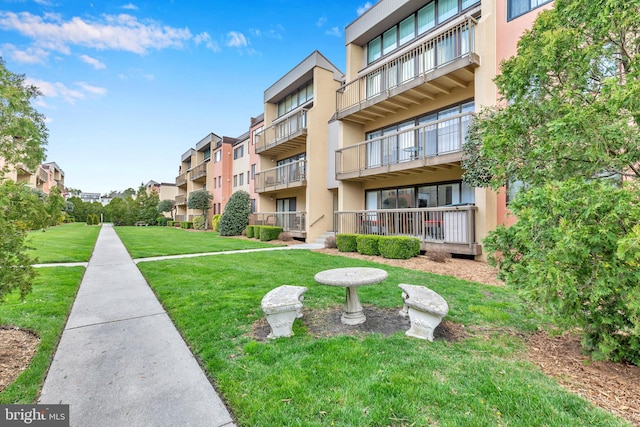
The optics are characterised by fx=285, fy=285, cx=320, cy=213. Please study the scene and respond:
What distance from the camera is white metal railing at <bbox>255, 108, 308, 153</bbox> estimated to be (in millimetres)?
17375

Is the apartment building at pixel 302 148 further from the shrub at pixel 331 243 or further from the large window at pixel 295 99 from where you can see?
the shrub at pixel 331 243

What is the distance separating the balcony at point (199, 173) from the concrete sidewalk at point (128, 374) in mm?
31433

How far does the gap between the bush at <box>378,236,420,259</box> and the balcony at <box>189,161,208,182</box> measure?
2936cm

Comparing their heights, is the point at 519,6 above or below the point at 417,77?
above

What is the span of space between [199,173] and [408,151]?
29.9 metres

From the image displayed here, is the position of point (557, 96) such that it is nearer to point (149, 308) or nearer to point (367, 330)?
point (367, 330)

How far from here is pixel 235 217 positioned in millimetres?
21438

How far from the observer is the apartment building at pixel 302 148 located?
16609 mm

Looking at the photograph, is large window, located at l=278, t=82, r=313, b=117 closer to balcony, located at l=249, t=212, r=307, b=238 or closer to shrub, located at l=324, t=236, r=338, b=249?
balcony, located at l=249, t=212, r=307, b=238

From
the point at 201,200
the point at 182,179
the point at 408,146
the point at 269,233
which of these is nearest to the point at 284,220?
the point at 269,233

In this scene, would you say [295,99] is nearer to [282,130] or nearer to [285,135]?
[282,130]

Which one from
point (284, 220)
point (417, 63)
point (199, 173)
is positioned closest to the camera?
point (417, 63)

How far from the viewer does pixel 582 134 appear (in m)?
2.73

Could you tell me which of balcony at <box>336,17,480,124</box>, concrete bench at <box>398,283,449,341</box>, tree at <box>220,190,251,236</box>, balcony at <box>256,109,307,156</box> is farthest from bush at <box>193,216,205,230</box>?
concrete bench at <box>398,283,449,341</box>
